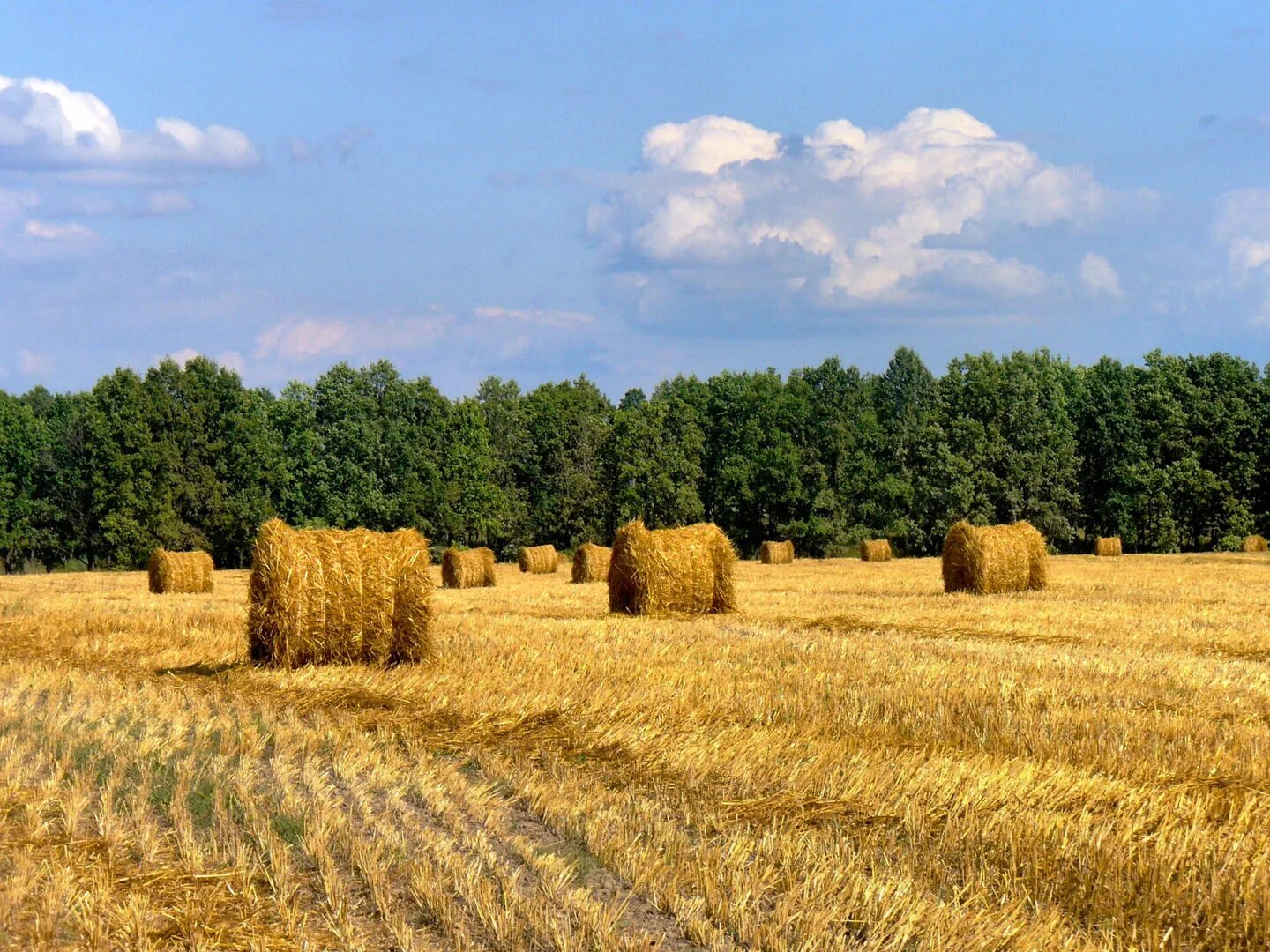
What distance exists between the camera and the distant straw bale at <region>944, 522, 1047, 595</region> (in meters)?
21.2

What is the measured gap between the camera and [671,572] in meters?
16.7

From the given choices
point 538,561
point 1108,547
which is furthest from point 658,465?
point 1108,547

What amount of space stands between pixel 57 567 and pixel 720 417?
116 feet

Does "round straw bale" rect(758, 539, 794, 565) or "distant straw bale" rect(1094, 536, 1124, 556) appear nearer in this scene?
"round straw bale" rect(758, 539, 794, 565)

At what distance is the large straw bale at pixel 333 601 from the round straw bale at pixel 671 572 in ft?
17.8

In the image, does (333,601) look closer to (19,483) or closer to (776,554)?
(776,554)

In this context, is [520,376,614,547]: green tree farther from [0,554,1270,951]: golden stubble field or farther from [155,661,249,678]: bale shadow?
[0,554,1270,951]: golden stubble field

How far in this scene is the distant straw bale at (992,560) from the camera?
21203 millimetres

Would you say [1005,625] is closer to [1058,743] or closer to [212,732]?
[1058,743]

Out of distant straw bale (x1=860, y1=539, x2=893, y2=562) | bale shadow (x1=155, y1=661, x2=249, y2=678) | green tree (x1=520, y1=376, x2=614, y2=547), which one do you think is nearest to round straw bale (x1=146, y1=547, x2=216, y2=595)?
bale shadow (x1=155, y1=661, x2=249, y2=678)

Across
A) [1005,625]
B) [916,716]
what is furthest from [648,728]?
[1005,625]

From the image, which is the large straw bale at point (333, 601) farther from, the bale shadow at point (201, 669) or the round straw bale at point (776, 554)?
the round straw bale at point (776, 554)

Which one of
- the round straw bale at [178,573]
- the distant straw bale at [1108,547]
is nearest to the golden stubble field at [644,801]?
the round straw bale at [178,573]

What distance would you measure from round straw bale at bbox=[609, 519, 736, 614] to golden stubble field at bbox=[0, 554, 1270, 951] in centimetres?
481
